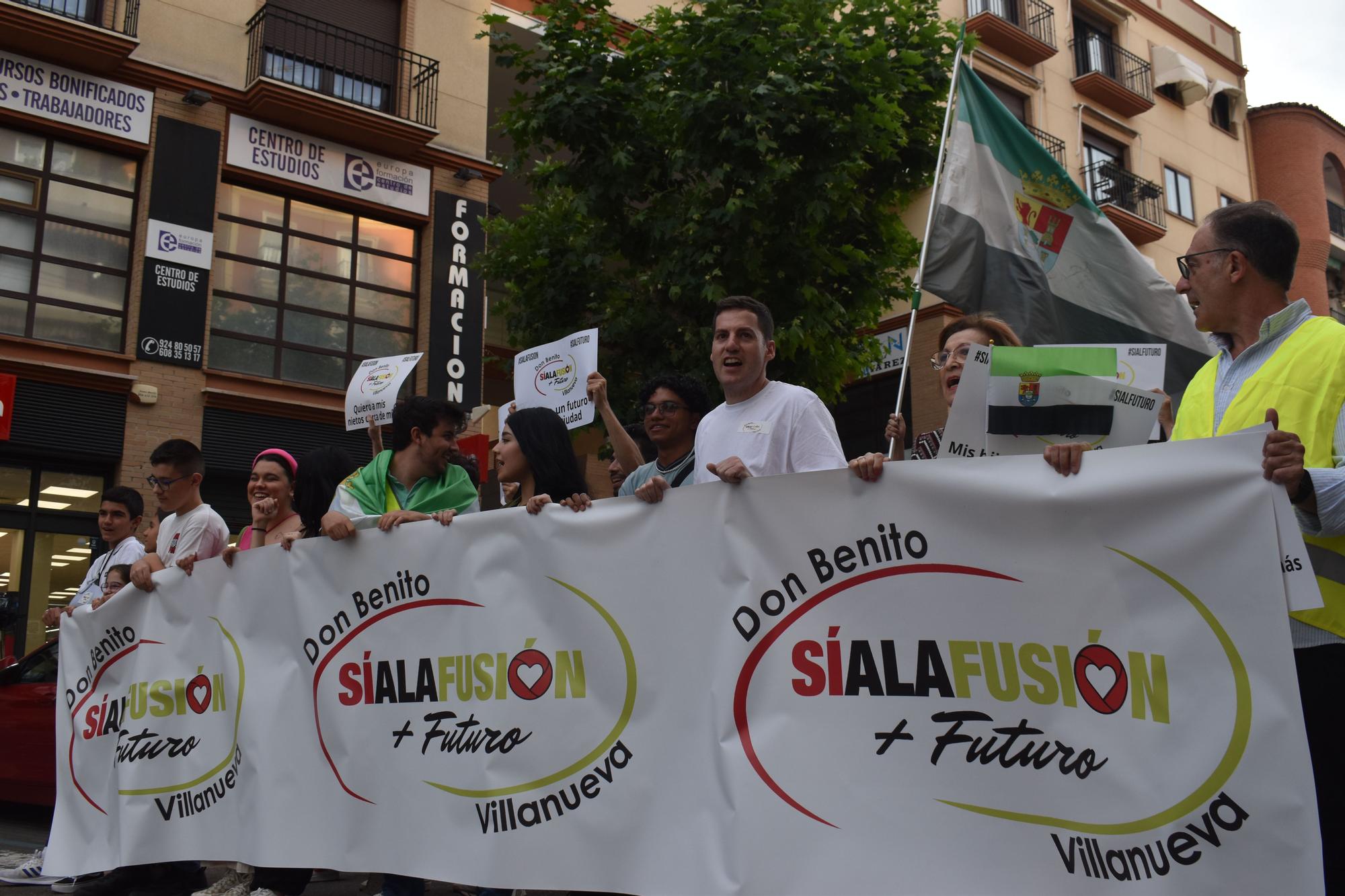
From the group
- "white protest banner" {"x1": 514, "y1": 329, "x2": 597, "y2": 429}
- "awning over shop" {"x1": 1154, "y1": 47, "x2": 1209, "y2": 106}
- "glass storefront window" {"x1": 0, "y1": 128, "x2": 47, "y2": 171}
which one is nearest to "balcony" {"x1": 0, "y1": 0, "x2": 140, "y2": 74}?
"glass storefront window" {"x1": 0, "y1": 128, "x2": 47, "y2": 171}

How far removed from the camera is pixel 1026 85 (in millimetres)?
23156

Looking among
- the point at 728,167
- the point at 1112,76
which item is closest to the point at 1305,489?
the point at 728,167

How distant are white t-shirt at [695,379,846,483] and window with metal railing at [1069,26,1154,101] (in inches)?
923

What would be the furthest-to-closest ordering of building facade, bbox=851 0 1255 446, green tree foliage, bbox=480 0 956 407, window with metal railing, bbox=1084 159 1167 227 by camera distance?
window with metal railing, bbox=1084 159 1167 227, building facade, bbox=851 0 1255 446, green tree foliage, bbox=480 0 956 407

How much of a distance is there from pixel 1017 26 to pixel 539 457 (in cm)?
2192

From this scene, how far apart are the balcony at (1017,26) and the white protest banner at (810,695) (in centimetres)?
2006

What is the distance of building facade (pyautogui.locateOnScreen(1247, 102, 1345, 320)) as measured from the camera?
2889cm

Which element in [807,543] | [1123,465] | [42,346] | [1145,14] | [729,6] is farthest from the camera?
[1145,14]

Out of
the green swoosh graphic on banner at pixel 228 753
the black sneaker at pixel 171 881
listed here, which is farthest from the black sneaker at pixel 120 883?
the green swoosh graphic on banner at pixel 228 753

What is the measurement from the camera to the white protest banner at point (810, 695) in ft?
9.37

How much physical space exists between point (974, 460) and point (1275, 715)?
99cm

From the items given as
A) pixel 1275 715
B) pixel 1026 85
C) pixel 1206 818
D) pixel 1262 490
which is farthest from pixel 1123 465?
pixel 1026 85

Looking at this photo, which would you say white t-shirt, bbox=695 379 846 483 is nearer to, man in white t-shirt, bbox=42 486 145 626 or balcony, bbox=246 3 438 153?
man in white t-shirt, bbox=42 486 145 626

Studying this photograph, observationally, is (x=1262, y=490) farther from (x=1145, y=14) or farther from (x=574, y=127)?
(x=1145, y=14)
